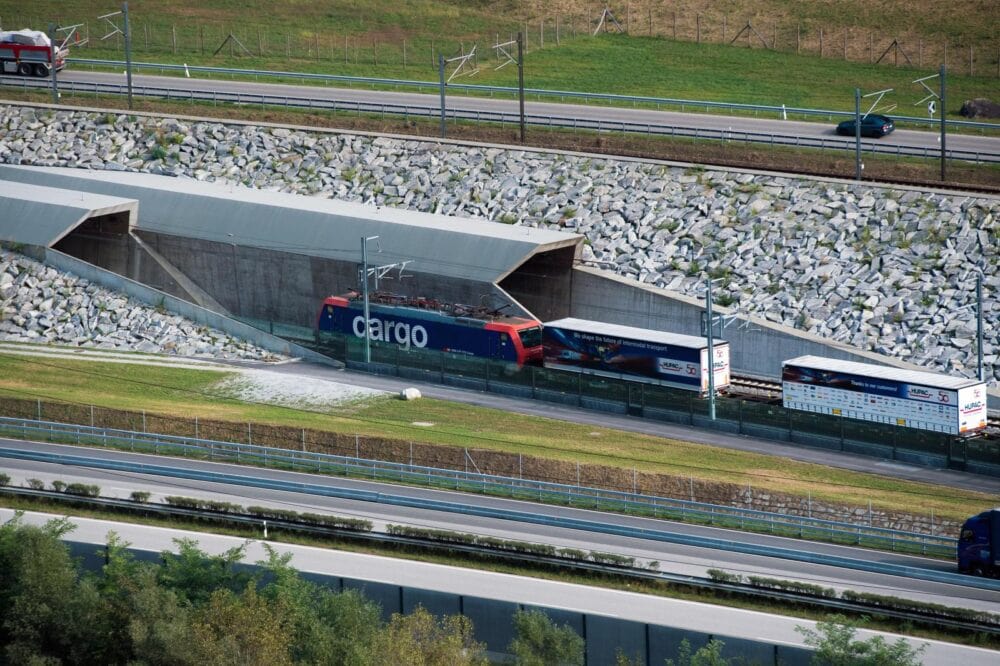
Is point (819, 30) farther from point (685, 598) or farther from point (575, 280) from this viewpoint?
point (685, 598)

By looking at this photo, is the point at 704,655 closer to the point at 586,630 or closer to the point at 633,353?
the point at 586,630

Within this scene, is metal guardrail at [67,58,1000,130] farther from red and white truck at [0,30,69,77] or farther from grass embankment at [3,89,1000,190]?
grass embankment at [3,89,1000,190]

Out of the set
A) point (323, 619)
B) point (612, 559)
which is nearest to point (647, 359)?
point (612, 559)

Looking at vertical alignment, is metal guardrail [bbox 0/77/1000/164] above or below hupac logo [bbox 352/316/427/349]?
A: above

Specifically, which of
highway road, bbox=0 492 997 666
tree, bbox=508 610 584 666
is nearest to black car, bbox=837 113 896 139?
highway road, bbox=0 492 997 666

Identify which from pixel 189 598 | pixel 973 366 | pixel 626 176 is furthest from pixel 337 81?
pixel 189 598

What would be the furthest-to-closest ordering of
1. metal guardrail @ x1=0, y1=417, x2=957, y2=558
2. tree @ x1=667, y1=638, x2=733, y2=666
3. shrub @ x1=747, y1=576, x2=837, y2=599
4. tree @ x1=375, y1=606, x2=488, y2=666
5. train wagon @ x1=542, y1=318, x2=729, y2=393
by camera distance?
train wagon @ x1=542, y1=318, x2=729, y2=393, metal guardrail @ x1=0, y1=417, x2=957, y2=558, shrub @ x1=747, y1=576, x2=837, y2=599, tree @ x1=375, y1=606, x2=488, y2=666, tree @ x1=667, y1=638, x2=733, y2=666
